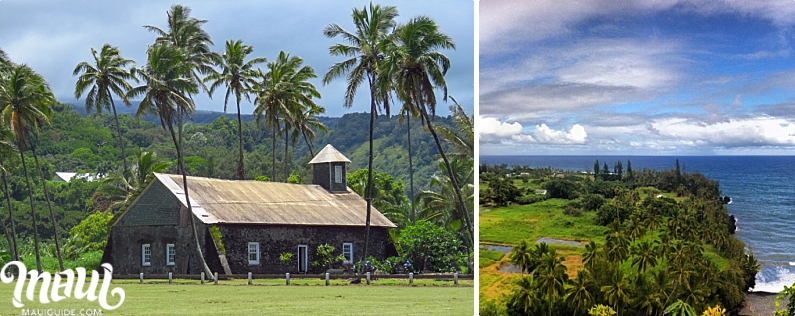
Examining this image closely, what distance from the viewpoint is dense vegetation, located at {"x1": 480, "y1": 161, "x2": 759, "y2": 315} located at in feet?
33.6

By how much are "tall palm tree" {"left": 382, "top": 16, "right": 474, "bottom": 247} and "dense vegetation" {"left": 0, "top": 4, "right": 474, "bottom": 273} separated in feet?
0.08

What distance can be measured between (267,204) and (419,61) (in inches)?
308

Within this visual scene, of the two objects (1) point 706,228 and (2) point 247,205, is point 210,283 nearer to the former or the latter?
(2) point 247,205

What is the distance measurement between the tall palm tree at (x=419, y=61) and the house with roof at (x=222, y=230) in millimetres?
6299

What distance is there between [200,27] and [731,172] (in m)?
20.7

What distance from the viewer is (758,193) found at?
414 inches

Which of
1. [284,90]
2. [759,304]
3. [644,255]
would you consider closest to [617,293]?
[644,255]

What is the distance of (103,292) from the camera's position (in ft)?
50.2

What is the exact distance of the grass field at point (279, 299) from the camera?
13328 mm

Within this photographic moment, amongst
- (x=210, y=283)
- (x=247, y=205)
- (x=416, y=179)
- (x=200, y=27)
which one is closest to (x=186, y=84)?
(x=247, y=205)

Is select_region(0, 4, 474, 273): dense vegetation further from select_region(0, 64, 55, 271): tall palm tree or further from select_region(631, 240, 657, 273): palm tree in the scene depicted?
select_region(631, 240, 657, 273): palm tree

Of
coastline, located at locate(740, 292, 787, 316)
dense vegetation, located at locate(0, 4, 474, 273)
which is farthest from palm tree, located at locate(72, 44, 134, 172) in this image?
coastline, located at locate(740, 292, 787, 316)

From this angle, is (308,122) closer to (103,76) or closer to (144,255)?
(103,76)

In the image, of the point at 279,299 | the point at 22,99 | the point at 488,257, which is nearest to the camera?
the point at 488,257
